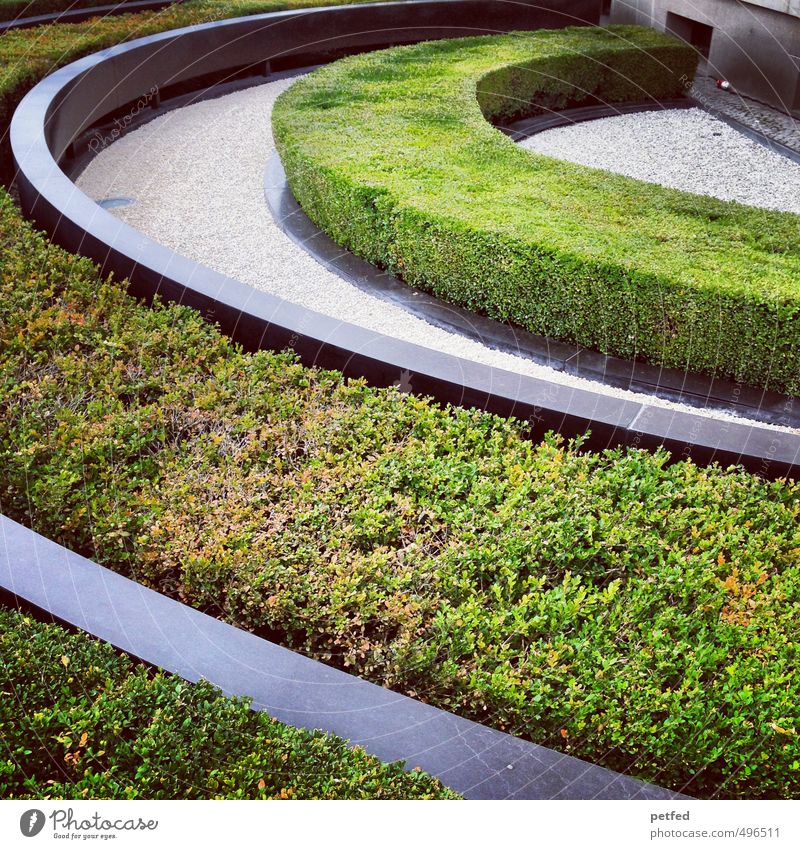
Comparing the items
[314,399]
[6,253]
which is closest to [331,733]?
[314,399]

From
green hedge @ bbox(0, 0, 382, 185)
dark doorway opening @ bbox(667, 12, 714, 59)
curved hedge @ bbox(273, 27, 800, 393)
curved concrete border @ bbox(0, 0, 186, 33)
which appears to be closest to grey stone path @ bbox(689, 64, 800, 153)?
dark doorway opening @ bbox(667, 12, 714, 59)

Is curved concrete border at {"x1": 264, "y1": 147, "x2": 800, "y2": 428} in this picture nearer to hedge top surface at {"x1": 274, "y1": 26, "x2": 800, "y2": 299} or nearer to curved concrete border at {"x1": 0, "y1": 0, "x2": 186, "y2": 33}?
hedge top surface at {"x1": 274, "y1": 26, "x2": 800, "y2": 299}

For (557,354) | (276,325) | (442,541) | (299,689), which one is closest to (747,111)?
(557,354)

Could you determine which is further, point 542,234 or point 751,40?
point 751,40

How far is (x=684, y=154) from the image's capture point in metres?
13.2

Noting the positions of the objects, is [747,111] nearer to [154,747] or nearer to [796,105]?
[796,105]

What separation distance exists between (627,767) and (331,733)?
122cm

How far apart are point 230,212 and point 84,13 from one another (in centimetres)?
946

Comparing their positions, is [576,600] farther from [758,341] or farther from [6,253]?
[6,253]

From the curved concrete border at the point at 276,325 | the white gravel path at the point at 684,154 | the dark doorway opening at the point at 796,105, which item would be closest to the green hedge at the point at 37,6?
the curved concrete border at the point at 276,325

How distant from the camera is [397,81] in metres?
→ 13.4

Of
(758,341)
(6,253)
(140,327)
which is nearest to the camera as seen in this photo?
(140,327)

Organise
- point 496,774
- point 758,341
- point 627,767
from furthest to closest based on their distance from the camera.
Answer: point 758,341, point 627,767, point 496,774

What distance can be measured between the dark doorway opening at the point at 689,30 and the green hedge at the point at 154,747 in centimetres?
1869
